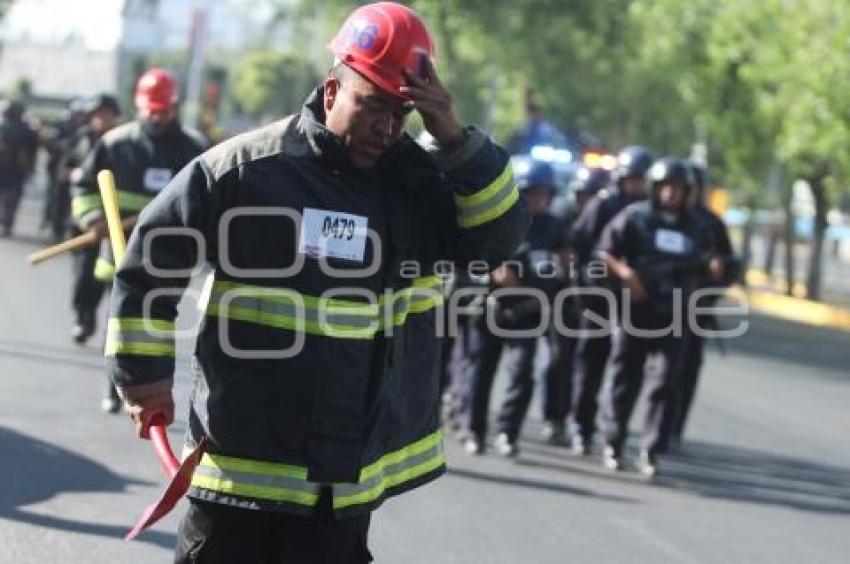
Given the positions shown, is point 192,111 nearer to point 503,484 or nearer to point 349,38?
point 503,484

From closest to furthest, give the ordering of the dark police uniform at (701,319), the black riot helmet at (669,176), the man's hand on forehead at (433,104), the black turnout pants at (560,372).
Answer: the man's hand on forehead at (433,104) → the black riot helmet at (669,176) → the dark police uniform at (701,319) → the black turnout pants at (560,372)

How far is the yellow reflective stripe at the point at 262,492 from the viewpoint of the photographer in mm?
4387

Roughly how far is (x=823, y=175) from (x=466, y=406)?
21975 mm

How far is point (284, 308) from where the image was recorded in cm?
442

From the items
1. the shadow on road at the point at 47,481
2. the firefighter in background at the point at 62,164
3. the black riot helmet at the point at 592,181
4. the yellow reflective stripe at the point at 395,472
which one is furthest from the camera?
the firefighter in background at the point at 62,164

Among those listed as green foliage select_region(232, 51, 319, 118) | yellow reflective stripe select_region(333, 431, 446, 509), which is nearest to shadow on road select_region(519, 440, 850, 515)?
yellow reflective stripe select_region(333, 431, 446, 509)

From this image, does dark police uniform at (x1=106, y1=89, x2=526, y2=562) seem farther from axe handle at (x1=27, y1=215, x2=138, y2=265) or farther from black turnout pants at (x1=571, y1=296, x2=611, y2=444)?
black turnout pants at (x1=571, y1=296, x2=611, y2=444)

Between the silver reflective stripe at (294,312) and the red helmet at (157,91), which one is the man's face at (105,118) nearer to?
the red helmet at (157,91)

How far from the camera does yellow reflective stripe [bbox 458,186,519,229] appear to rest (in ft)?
14.9

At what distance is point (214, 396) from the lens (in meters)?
4.45

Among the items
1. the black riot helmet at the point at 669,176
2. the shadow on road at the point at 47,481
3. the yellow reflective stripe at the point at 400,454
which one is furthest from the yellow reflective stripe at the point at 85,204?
the yellow reflective stripe at the point at 400,454

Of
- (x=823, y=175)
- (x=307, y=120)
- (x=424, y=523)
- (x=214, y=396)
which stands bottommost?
(x=424, y=523)

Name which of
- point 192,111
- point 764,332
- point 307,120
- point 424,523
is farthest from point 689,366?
point 192,111

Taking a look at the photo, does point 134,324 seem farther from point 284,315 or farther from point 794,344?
point 794,344
